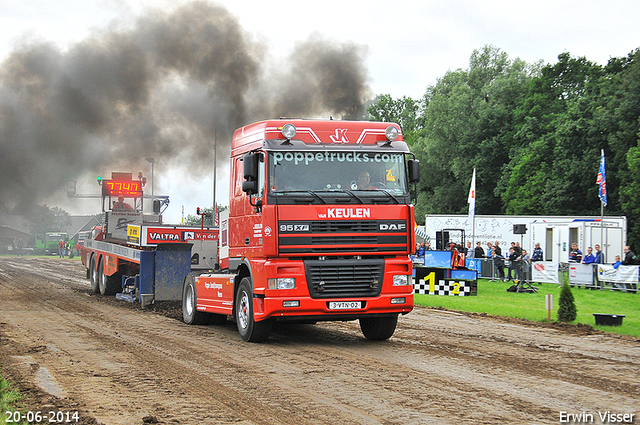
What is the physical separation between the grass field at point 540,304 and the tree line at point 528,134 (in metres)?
20.8

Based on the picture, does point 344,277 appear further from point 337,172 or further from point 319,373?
point 319,373

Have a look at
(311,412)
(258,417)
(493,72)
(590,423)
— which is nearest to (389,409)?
(311,412)

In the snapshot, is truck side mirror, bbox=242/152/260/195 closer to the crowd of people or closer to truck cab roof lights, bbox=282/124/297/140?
truck cab roof lights, bbox=282/124/297/140

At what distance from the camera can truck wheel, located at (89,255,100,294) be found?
21.0 metres

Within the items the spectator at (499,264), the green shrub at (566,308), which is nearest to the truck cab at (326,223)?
the green shrub at (566,308)

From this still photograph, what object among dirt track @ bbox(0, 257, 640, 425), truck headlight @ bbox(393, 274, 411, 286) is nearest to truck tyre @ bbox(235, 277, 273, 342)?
dirt track @ bbox(0, 257, 640, 425)

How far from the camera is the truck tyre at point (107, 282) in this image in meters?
19.4

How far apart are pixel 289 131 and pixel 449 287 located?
43.0ft

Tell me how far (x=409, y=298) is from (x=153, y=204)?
1329cm

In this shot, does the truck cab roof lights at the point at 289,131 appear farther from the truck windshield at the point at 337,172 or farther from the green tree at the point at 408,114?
the green tree at the point at 408,114

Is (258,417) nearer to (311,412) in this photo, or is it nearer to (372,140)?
(311,412)

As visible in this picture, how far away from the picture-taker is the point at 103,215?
70.7 ft

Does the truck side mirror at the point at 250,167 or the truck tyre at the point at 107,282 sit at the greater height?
the truck side mirror at the point at 250,167

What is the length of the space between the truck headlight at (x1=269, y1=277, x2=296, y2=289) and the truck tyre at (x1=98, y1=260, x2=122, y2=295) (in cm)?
1062
